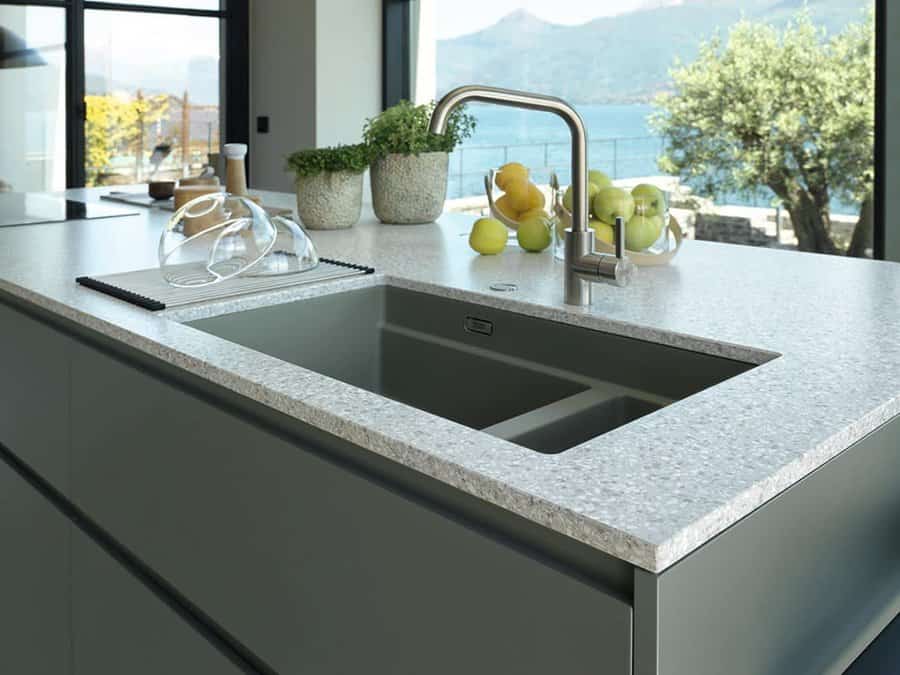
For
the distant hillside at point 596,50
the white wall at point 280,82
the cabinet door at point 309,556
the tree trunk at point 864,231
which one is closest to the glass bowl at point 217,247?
the cabinet door at point 309,556

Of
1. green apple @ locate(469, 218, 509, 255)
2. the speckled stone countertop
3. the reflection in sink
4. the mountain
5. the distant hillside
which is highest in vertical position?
the distant hillside

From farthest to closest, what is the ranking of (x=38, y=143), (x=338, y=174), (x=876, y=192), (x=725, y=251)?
(x=38, y=143)
(x=876, y=192)
(x=338, y=174)
(x=725, y=251)

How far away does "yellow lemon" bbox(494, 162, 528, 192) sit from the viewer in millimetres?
1864

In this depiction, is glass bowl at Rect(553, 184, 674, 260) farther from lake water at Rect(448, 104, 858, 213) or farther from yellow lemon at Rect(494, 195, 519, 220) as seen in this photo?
lake water at Rect(448, 104, 858, 213)

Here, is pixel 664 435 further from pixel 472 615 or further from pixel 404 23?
pixel 404 23

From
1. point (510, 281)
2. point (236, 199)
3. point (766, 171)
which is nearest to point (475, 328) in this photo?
point (510, 281)

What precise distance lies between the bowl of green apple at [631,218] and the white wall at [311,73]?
160 inches

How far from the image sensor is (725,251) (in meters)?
1.80

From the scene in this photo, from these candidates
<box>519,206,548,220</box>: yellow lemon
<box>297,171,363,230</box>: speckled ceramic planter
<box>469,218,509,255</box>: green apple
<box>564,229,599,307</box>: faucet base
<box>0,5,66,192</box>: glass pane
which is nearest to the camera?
<box>564,229,599,307</box>: faucet base

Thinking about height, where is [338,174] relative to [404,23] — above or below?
below

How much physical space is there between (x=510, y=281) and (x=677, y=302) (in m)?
0.28

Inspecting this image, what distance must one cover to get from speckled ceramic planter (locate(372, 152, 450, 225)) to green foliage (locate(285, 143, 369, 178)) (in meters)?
0.11

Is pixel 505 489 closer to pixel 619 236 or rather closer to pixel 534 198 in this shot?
pixel 619 236

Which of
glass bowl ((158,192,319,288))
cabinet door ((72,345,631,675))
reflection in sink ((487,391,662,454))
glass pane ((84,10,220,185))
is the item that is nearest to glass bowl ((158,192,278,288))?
glass bowl ((158,192,319,288))
